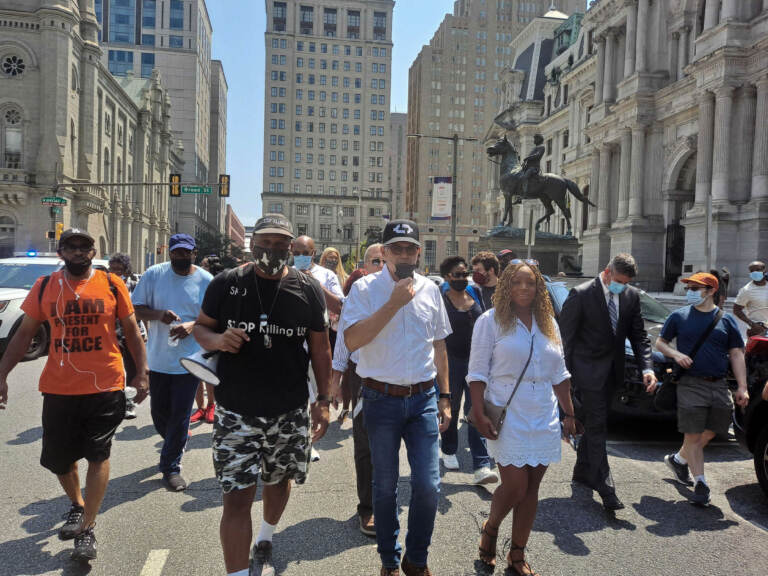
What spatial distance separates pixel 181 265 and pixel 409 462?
3.10 meters

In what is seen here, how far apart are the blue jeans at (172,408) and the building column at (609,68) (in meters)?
40.6

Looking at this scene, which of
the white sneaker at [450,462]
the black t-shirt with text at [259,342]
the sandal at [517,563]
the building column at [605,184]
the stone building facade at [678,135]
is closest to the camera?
the black t-shirt with text at [259,342]

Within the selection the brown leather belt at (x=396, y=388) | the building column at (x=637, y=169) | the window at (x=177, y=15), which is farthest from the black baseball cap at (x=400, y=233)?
the window at (x=177, y=15)

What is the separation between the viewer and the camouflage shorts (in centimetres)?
331

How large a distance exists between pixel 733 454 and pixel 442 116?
13699 centimetres

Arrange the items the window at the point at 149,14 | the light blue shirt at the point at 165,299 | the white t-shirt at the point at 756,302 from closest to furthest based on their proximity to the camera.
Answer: the light blue shirt at the point at 165,299 → the white t-shirt at the point at 756,302 → the window at the point at 149,14

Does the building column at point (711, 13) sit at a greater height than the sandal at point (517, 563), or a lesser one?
greater

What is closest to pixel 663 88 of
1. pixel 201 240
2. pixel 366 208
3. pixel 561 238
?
pixel 561 238

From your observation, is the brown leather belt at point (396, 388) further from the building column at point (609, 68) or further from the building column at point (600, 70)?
the building column at point (600, 70)

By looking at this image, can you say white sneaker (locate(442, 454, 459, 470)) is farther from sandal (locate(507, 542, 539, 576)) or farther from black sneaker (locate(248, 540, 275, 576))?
black sneaker (locate(248, 540, 275, 576))

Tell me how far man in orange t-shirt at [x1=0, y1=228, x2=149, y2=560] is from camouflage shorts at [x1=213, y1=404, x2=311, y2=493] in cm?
114

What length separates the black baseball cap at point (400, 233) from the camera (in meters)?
3.68

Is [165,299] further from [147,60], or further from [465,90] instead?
[465,90]

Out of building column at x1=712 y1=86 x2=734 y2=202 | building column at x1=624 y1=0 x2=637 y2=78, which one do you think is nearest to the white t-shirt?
building column at x1=712 y1=86 x2=734 y2=202
